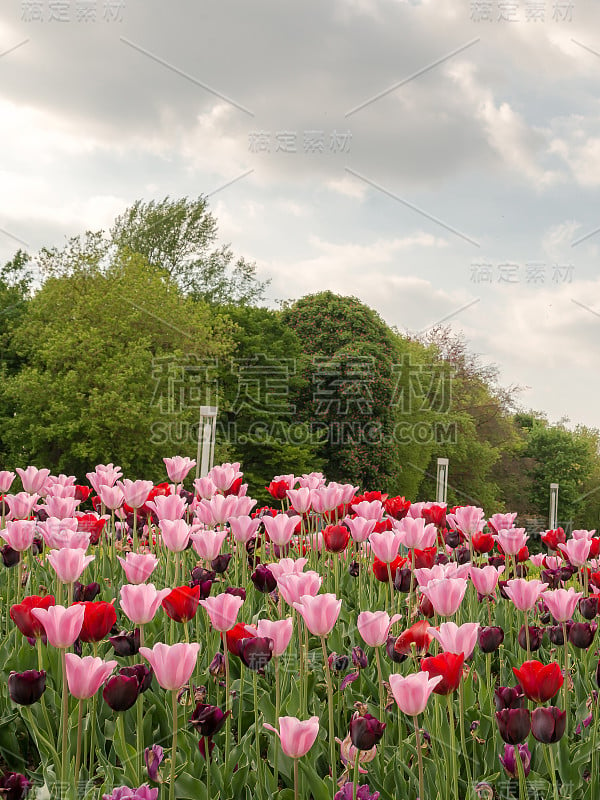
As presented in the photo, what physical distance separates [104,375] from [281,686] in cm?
1569

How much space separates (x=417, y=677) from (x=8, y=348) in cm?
2159

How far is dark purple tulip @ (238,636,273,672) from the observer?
176 cm

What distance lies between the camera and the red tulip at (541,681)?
5.62 ft

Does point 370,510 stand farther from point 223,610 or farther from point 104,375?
point 104,375

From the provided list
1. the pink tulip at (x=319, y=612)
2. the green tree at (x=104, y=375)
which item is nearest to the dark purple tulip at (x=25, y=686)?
the pink tulip at (x=319, y=612)

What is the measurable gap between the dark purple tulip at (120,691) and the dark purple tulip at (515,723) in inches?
32.4

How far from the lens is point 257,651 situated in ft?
5.81

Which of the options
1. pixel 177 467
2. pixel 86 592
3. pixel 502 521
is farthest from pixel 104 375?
pixel 86 592

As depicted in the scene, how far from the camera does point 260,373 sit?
23.5m

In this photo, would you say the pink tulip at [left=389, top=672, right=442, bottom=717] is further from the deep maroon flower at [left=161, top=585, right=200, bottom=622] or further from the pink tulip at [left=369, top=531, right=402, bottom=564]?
the pink tulip at [left=369, top=531, right=402, bottom=564]

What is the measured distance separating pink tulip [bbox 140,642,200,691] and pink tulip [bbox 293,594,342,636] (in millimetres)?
321

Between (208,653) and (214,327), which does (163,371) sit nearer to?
(214,327)

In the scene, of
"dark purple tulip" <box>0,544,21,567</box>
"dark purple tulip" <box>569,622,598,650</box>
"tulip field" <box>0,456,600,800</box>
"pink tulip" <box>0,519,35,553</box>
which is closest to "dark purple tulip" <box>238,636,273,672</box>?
"tulip field" <box>0,456,600,800</box>

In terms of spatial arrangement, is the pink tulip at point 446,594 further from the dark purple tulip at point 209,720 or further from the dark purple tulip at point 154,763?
the dark purple tulip at point 154,763
